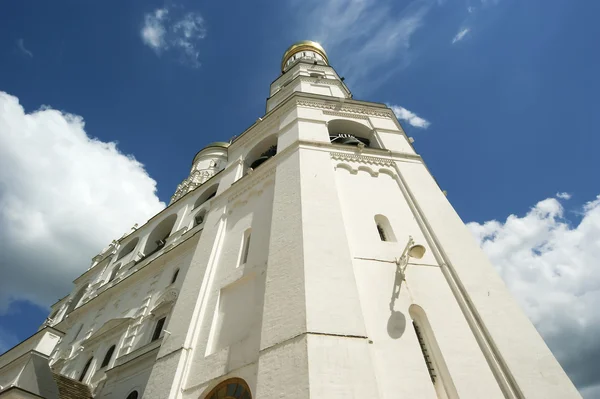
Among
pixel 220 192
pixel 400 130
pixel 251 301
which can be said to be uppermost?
pixel 400 130

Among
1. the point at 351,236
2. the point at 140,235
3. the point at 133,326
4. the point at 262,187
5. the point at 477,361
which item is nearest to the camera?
the point at 477,361

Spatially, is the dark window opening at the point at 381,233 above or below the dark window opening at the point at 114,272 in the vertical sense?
below

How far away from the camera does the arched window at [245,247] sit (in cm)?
1040

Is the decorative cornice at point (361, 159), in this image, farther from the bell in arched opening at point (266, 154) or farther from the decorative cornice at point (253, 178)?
the bell in arched opening at point (266, 154)

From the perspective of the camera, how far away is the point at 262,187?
12.6m

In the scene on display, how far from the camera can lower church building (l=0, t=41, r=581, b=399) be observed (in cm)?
638

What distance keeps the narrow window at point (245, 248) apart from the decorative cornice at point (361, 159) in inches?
161

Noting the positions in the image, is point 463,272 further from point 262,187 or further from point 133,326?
point 133,326

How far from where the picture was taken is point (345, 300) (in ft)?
23.1

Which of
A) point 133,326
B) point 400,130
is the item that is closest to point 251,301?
point 133,326

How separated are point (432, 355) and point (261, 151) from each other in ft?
40.5

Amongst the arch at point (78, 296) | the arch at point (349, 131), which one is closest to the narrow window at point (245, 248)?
the arch at point (349, 131)

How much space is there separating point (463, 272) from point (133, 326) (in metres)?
13.0

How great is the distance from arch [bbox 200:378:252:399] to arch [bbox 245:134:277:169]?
1060 cm
